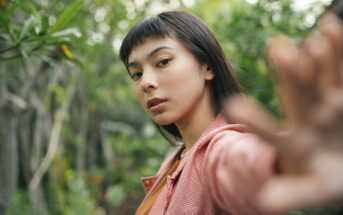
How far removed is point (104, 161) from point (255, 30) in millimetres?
4673

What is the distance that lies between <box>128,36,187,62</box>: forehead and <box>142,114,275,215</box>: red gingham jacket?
272 millimetres

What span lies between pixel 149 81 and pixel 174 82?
9 cm

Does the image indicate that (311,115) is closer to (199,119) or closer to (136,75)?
(199,119)

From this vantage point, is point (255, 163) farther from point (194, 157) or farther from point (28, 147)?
point (28, 147)

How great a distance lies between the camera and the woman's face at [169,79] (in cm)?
97

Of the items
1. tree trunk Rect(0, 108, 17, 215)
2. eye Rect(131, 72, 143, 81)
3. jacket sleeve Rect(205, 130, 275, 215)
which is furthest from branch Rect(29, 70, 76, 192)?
jacket sleeve Rect(205, 130, 275, 215)

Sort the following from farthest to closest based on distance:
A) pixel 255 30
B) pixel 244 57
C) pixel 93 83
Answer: pixel 93 83 → pixel 244 57 → pixel 255 30

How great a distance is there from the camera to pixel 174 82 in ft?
3.16

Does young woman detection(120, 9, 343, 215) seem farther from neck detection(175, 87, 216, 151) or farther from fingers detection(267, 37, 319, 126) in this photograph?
fingers detection(267, 37, 319, 126)

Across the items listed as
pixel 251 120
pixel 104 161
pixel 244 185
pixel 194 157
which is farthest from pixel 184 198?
pixel 104 161

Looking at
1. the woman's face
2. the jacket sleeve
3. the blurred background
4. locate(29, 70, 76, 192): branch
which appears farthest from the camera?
locate(29, 70, 76, 192): branch

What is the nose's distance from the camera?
0.99 m

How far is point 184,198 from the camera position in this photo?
796 millimetres

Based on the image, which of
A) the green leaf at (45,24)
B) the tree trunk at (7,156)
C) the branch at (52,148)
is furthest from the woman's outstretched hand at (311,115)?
the branch at (52,148)
